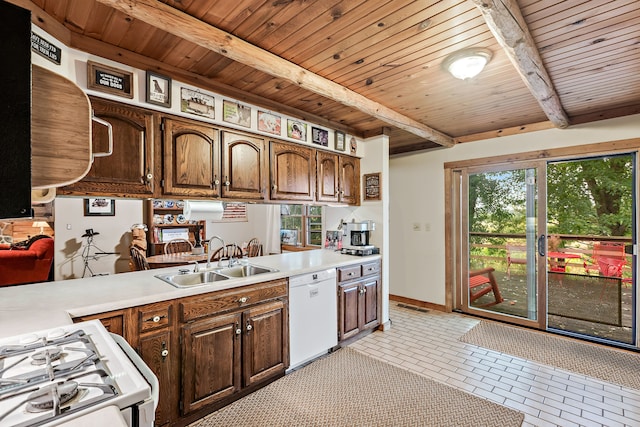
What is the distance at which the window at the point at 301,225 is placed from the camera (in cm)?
579

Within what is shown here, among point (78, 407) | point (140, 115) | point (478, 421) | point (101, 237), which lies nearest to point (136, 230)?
point (101, 237)

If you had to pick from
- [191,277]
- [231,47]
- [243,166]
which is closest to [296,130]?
[243,166]

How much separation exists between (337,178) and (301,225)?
8.74 ft

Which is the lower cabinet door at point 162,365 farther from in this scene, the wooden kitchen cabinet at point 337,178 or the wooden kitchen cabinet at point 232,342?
the wooden kitchen cabinet at point 337,178

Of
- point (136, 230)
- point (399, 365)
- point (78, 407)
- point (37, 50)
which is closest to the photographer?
point (78, 407)

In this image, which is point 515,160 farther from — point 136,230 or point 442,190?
point 136,230

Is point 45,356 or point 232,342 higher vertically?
point 45,356

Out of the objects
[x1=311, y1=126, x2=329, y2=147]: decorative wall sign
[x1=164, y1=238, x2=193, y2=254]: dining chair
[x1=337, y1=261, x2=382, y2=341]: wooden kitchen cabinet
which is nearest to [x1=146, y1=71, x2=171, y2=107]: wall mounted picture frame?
[x1=311, y1=126, x2=329, y2=147]: decorative wall sign

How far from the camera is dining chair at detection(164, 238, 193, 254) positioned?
480 cm

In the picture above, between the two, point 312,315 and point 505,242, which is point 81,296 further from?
point 505,242

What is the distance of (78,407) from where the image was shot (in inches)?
29.3

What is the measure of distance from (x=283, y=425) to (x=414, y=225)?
3.29m

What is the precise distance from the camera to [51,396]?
2.56 feet

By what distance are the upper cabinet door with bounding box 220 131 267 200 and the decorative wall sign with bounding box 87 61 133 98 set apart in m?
0.71
